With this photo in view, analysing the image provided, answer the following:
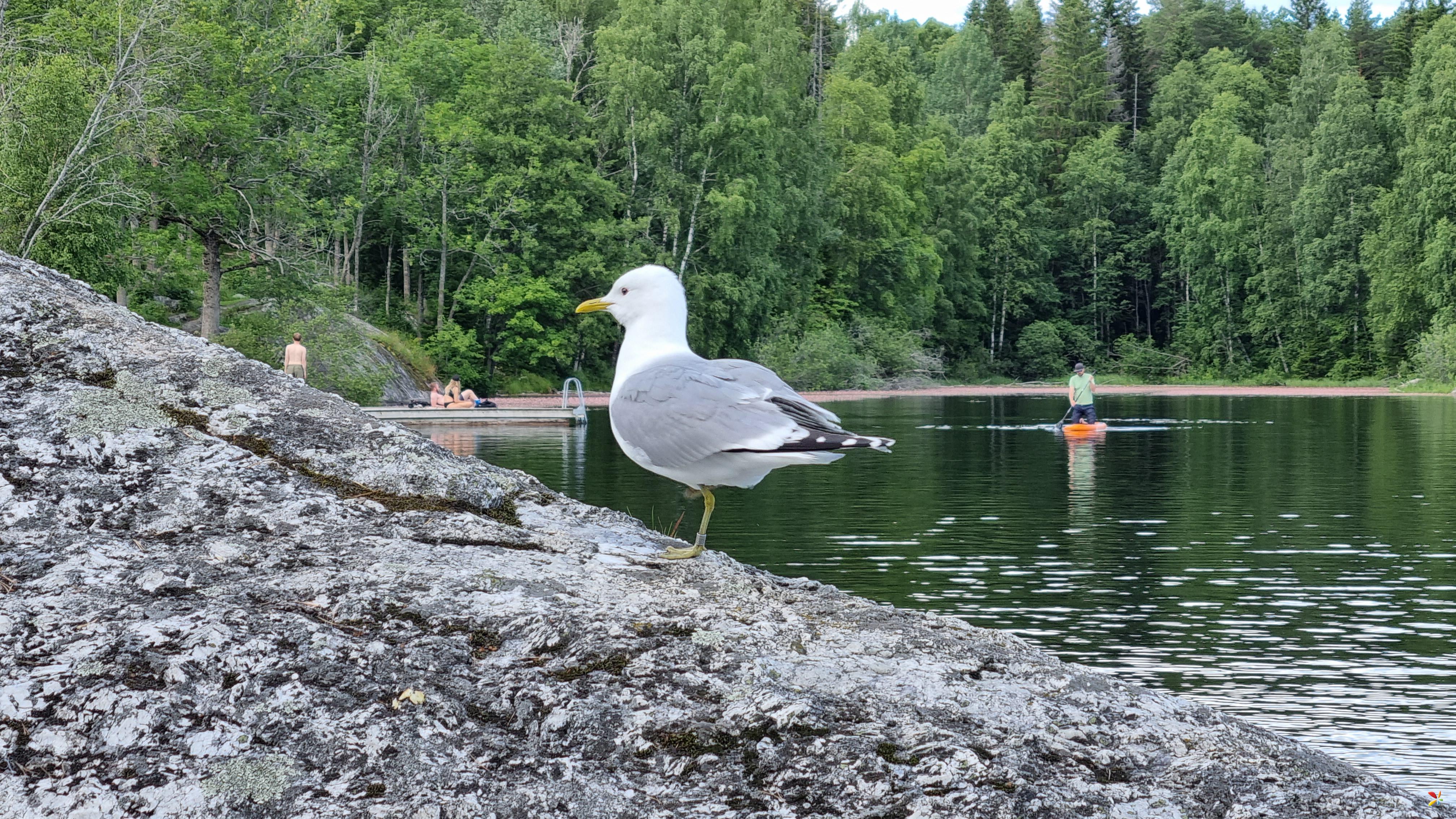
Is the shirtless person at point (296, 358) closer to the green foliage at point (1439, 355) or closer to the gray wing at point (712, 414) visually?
the gray wing at point (712, 414)

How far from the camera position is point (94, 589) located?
362cm

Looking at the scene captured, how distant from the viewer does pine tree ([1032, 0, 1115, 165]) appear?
11525 centimetres

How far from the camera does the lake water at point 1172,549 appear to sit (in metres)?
9.99

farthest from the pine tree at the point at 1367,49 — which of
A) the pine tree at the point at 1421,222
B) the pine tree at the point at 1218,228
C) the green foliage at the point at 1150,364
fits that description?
the green foliage at the point at 1150,364

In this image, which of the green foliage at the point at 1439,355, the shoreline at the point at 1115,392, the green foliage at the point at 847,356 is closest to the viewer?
the shoreline at the point at 1115,392

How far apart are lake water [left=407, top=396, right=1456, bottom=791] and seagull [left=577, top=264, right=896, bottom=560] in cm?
421

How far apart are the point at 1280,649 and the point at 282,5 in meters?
45.3

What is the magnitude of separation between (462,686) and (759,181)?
67.5 metres

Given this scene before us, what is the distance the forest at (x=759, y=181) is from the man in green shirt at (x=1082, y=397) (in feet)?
A: 63.8

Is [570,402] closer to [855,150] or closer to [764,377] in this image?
[855,150]

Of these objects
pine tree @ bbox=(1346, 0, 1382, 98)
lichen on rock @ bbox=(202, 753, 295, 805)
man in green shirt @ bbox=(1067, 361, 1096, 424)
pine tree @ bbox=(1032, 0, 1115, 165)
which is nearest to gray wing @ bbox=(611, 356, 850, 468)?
lichen on rock @ bbox=(202, 753, 295, 805)

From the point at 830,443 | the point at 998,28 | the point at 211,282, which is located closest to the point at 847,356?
the point at 211,282

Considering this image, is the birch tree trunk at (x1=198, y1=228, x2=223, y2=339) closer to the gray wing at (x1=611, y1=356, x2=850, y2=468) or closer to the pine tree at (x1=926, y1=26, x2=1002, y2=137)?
the gray wing at (x1=611, y1=356, x2=850, y2=468)

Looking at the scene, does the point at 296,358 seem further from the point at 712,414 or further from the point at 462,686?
the point at 462,686
